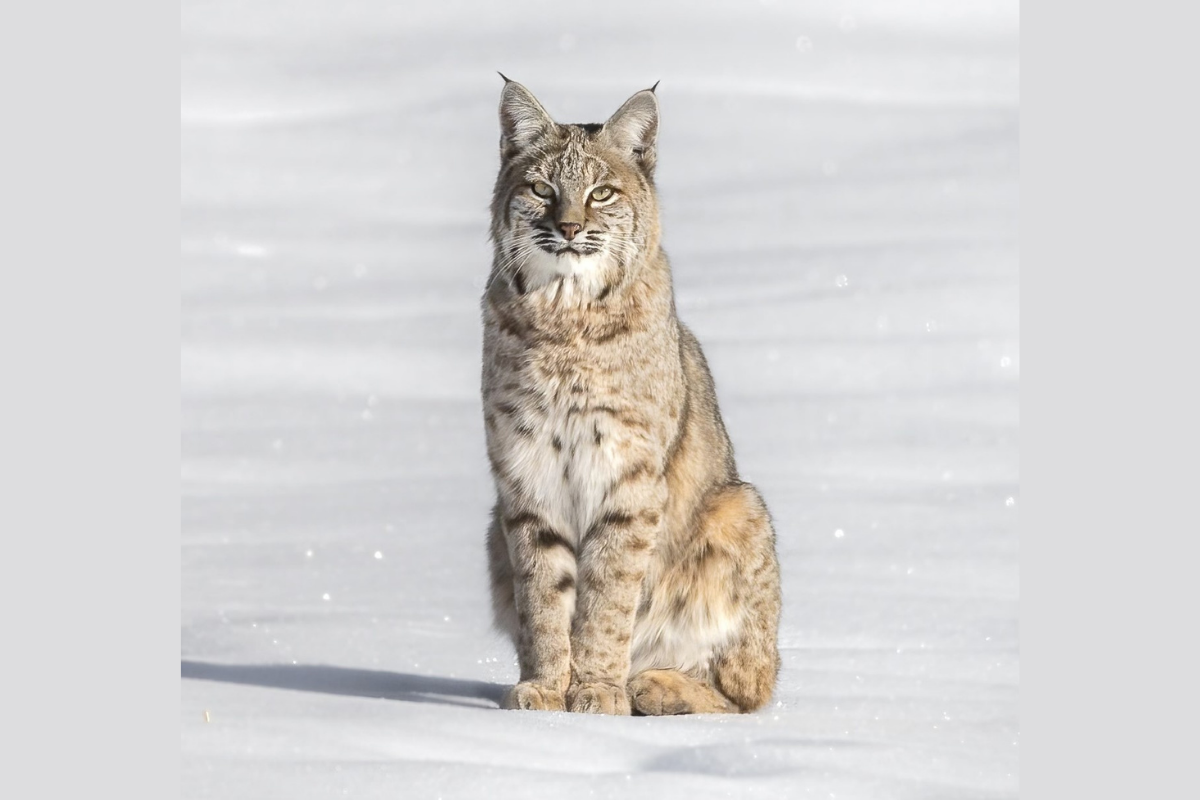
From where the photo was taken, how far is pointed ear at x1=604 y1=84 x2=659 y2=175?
6734mm

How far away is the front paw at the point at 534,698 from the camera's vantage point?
6352mm

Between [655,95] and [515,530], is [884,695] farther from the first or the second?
[655,95]

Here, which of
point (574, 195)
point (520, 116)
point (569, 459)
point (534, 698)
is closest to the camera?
point (534, 698)

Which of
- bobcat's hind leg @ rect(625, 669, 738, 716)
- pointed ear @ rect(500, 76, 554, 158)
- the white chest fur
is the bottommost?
bobcat's hind leg @ rect(625, 669, 738, 716)

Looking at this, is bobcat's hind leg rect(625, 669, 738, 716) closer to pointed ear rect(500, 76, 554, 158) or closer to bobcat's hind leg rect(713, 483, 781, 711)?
bobcat's hind leg rect(713, 483, 781, 711)

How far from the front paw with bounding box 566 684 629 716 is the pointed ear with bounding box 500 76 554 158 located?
6.66ft

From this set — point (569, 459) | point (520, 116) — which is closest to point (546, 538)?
point (569, 459)

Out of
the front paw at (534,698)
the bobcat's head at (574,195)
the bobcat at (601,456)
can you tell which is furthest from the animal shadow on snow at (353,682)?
the bobcat's head at (574,195)

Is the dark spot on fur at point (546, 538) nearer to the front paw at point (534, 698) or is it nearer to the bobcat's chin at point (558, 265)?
the front paw at point (534, 698)

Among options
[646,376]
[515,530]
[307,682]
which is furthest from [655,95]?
[307,682]

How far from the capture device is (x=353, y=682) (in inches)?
271

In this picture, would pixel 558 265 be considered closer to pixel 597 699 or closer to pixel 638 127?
pixel 638 127

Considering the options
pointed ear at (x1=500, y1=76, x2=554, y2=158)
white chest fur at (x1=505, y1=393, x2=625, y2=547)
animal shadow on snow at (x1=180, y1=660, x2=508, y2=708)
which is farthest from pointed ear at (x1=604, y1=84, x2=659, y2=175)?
animal shadow on snow at (x1=180, y1=660, x2=508, y2=708)

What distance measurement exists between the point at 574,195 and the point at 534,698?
1821mm
